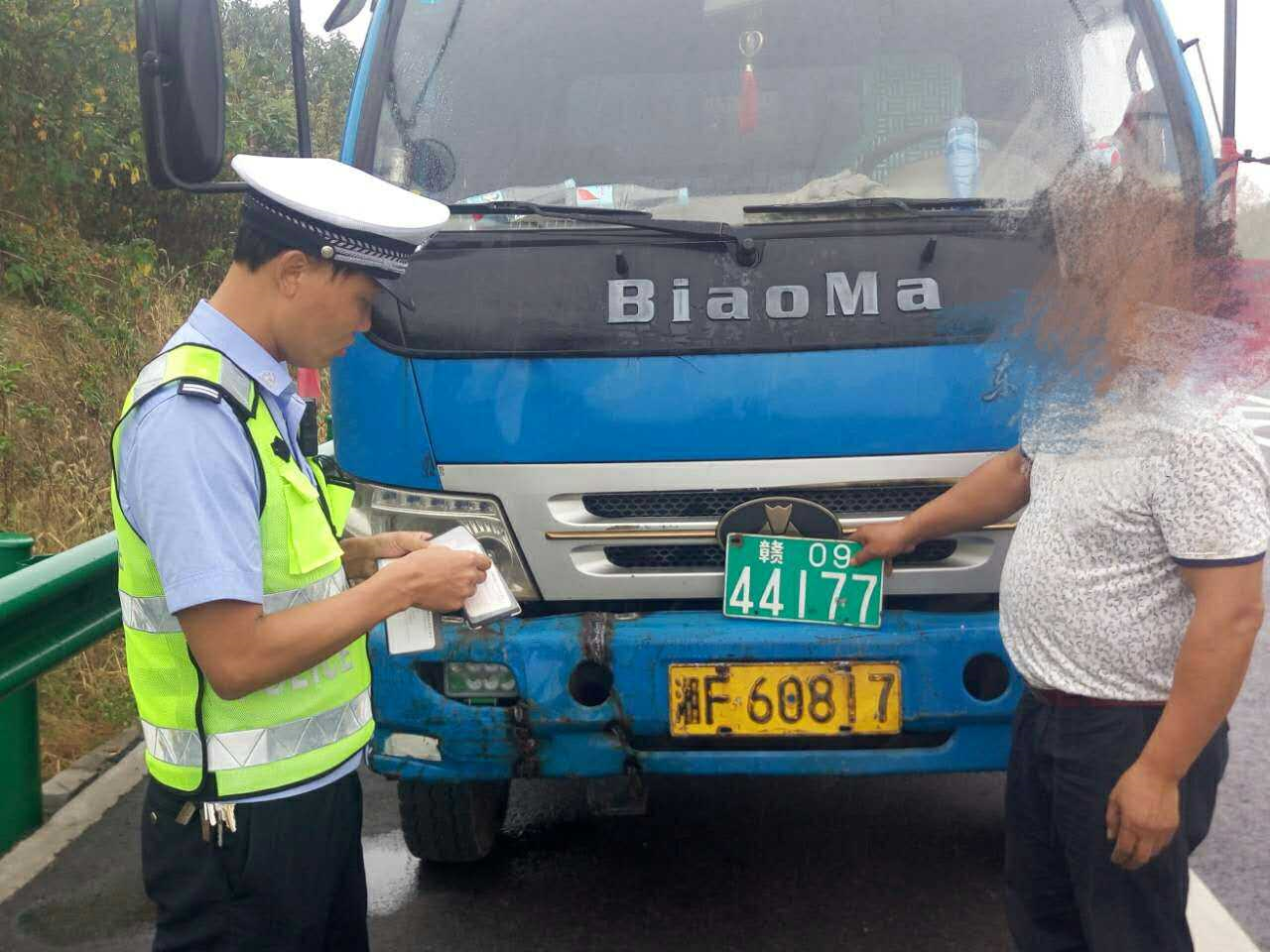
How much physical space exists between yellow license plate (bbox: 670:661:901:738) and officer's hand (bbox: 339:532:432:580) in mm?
853

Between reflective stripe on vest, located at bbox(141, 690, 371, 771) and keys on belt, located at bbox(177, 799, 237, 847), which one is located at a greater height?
reflective stripe on vest, located at bbox(141, 690, 371, 771)

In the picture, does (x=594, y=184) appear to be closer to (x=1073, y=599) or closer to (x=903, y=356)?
(x=903, y=356)

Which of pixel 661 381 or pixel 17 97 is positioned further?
pixel 17 97

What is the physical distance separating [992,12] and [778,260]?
1130 millimetres

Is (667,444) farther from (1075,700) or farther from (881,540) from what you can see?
(1075,700)

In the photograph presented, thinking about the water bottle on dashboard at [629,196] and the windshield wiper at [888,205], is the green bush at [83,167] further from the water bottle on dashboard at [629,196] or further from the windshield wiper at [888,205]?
the windshield wiper at [888,205]

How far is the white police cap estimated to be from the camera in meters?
1.96

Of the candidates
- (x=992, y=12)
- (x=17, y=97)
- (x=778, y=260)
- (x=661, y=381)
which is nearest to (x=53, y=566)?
(x=661, y=381)

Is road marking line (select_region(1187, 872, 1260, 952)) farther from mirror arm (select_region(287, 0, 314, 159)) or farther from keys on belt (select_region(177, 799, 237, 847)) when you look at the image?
mirror arm (select_region(287, 0, 314, 159))

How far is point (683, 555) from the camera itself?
328 centimetres

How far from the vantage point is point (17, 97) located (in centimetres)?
932

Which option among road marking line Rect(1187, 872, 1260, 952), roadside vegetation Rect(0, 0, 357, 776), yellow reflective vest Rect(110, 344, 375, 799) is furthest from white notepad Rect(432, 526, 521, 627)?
roadside vegetation Rect(0, 0, 357, 776)

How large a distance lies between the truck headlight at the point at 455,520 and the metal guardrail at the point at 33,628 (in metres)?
0.88

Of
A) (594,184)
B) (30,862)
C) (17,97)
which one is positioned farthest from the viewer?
(17,97)
